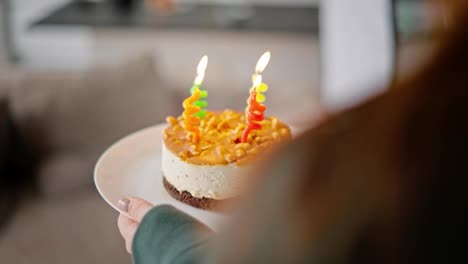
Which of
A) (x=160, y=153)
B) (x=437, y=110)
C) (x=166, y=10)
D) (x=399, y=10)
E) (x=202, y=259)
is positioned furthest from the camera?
(x=166, y=10)

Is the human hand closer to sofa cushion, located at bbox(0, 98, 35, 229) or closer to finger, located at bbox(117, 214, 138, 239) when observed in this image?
finger, located at bbox(117, 214, 138, 239)

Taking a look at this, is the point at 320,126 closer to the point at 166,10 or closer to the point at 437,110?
the point at 437,110

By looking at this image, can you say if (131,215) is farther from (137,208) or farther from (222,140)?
(222,140)

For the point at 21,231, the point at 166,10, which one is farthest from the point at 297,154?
the point at 166,10

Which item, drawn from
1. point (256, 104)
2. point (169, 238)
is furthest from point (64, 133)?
point (169, 238)

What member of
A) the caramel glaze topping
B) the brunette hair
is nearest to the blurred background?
the caramel glaze topping

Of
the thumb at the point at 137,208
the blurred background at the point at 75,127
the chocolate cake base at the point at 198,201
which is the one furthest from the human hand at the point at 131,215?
the blurred background at the point at 75,127

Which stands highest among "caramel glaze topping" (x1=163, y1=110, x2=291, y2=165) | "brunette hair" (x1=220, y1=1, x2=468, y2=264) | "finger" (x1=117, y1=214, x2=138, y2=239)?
"brunette hair" (x1=220, y1=1, x2=468, y2=264)
